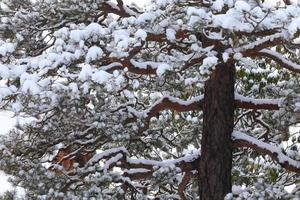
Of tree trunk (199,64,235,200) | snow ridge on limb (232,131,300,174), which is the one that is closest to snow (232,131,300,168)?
snow ridge on limb (232,131,300,174)

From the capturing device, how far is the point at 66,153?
7.95 m

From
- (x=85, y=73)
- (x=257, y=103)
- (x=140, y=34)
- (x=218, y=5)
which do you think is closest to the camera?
(x=218, y=5)

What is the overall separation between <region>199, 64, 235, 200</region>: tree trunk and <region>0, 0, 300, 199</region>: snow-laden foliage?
0.22 m

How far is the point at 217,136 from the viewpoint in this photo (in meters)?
7.02

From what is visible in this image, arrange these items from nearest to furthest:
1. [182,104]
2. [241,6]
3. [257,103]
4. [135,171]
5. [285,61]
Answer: [241,6]
[285,61]
[257,103]
[182,104]
[135,171]

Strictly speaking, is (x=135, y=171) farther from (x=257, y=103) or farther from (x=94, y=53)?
(x=94, y=53)

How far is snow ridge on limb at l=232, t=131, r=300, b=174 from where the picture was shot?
6445 mm

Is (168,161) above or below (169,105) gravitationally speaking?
below

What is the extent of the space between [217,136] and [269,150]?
72 cm

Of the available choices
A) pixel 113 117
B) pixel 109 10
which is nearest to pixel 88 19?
pixel 109 10

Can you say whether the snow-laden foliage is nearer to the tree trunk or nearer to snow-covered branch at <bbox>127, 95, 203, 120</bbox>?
snow-covered branch at <bbox>127, 95, 203, 120</bbox>

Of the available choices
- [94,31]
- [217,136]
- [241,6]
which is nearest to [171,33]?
[94,31]

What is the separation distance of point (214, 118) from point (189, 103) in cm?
42

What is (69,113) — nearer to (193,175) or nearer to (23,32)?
(23,32)
